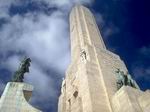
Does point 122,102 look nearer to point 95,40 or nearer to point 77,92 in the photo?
point 77,92

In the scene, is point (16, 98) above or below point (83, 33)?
below

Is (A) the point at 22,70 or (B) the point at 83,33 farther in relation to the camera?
(B) the point at 83,33

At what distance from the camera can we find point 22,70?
11.9m

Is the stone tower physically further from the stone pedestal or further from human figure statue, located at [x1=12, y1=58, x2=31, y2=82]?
the stone pedestal

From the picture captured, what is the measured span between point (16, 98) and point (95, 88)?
8656mm

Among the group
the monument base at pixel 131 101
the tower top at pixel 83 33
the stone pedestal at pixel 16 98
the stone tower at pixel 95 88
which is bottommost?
the stone pedestal at pixel 16 98

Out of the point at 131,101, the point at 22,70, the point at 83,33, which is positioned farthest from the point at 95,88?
the point at 83,33

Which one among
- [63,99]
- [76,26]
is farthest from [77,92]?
[76,26]

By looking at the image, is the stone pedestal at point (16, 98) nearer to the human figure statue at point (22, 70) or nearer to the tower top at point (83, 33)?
the human figure statue at point (22, 70)

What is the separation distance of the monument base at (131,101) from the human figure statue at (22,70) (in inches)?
244

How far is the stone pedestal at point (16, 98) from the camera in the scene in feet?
29.3

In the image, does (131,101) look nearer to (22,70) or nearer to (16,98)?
(22,70)

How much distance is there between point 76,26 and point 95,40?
5.01 metres

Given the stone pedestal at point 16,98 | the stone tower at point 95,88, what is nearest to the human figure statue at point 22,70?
the stone pedestal at point 16,98
